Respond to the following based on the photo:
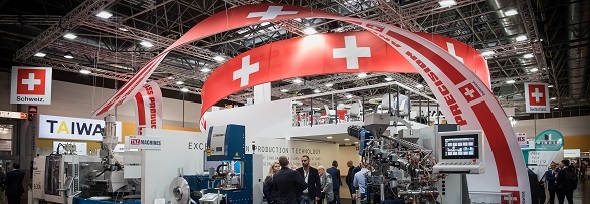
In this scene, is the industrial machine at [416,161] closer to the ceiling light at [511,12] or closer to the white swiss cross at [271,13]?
the white swiss cross at [271,13]

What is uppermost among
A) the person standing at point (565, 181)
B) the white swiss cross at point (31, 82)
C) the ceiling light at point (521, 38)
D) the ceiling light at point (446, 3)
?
the ceiling light at point (446, 3)

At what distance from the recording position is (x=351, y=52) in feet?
28.0

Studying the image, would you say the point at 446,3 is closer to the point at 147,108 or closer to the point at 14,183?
the point at 147,108

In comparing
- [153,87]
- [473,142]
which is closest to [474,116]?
[473,142]

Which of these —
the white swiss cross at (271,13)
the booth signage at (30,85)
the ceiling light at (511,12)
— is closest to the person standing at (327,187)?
the white swiss cross at (271,13)

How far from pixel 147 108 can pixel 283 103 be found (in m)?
3.25

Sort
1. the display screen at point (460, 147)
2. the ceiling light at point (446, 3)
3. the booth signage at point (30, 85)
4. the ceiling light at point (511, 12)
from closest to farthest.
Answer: the display screen at point (460, 147)
the ceiling light at point (446, 3)
the ceiling light at point (511, 12)
the booth signage at point (30, 85)

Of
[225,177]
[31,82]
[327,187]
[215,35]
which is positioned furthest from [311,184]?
[31,82]

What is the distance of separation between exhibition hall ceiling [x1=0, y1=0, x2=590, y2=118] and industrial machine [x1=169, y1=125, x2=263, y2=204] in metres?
4.51

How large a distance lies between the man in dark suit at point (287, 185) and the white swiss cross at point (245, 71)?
9.36ft

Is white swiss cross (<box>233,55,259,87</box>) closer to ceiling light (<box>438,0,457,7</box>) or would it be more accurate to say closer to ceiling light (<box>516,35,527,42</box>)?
ceiling light (<box>438,0,457,7</box>)

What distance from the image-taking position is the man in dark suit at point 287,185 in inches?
276

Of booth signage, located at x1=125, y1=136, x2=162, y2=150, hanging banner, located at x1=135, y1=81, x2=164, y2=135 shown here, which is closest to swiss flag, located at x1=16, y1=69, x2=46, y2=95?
hanging banner, located at x1=135, y1=81, x2=164, y2=135

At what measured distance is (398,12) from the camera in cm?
1208
